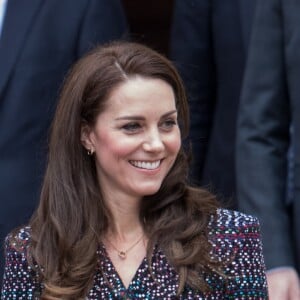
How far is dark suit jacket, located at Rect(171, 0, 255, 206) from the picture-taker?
5.30 metres

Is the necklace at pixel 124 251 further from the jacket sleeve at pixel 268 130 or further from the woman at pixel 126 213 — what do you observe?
the jacket sleeve at pixel 268 130

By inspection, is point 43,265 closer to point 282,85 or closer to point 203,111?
point 282,85

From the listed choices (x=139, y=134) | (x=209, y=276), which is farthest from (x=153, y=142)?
(x=209, y=276)

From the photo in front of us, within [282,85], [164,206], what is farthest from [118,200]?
[282,85]

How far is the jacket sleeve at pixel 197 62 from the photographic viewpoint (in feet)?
17.8

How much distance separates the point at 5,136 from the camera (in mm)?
4992

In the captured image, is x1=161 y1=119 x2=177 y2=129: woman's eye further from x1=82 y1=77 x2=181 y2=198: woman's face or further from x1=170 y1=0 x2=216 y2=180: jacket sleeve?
x1=170 y1=0 x2=216 y2=180: jacket sleeve

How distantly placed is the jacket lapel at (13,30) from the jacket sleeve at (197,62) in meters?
0.70

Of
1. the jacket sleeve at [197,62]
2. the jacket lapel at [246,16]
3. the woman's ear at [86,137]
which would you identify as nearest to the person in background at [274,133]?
the jacket lapel at [246,16]

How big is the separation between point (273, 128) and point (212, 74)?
855 mm

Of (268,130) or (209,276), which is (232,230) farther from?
(268,130)

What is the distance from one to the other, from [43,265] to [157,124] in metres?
0.56

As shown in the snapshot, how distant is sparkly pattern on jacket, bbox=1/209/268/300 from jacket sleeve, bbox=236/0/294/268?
63 cm

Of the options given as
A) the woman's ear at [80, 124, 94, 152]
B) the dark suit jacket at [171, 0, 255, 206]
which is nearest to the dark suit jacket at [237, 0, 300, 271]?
the dark suit jacket at [171, 0, 255, 206]
